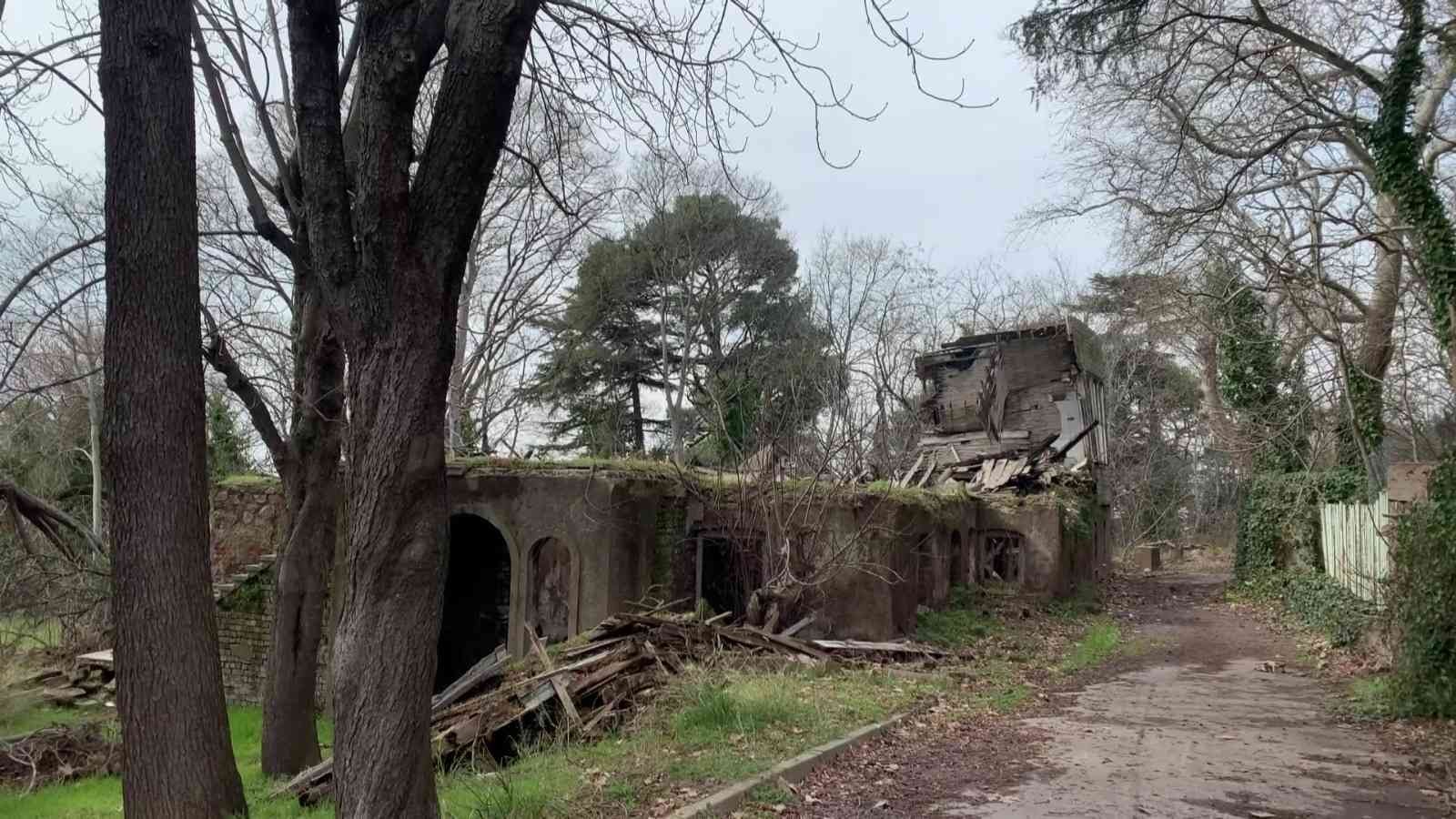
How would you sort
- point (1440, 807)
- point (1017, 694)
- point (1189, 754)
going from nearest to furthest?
point (1440, 807), point (1189, 754), point (1017, 694)

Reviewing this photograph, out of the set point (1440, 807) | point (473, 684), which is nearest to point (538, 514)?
point (473, 684)

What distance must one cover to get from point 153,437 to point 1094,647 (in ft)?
48.2

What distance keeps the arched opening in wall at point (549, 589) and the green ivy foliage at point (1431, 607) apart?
10.6m

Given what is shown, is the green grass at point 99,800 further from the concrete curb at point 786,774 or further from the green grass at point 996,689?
the green grass at point 996,689

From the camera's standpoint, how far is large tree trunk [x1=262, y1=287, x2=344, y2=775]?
32.2 ft

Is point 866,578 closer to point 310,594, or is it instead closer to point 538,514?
point 538,514

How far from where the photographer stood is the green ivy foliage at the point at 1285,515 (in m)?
19.4

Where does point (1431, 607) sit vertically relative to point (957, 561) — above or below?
above

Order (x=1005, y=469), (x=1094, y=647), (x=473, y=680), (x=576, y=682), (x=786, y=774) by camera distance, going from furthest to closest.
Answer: (x=1005, y=469) < (x=1094, y=647) < (x=473, y=680) < (x=576, y=682) < (x=786, y=774)

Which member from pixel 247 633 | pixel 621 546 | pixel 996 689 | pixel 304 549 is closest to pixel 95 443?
pixel 247 633

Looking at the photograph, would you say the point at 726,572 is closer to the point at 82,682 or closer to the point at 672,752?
the point at 672,752

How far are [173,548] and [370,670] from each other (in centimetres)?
210

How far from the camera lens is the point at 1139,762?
8.06 m

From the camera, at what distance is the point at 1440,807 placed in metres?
6.57
